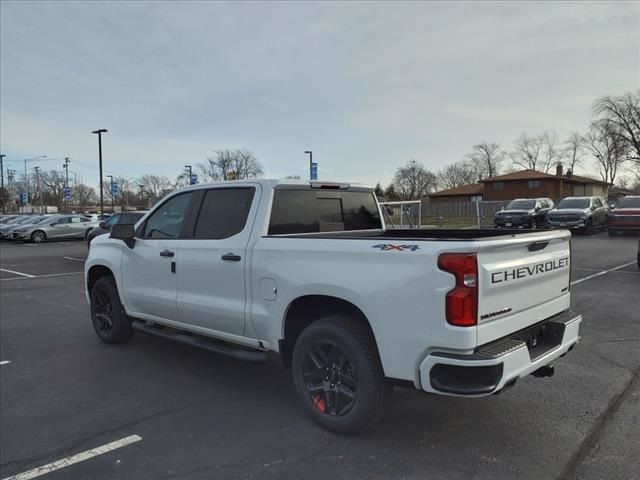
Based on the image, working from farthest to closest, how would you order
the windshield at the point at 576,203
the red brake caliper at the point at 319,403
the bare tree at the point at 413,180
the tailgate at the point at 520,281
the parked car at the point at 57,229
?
1. the bare tree at the point at 413,180
2. the parked car at the point at 57,229
3. the windshield at the point at 576,203
4. the red brake caliper at the point at 319,403
5. the tailgate at the point at 520,281

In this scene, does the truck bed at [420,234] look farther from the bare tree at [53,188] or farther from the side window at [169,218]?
the bare tree at [53,188]

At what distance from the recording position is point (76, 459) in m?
3.31

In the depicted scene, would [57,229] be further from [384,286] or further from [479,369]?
[479,369]

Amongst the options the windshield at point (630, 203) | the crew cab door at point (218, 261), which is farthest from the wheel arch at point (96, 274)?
the windshield at point (630, 203)

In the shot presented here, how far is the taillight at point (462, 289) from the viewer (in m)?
2.84

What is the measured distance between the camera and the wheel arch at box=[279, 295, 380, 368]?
352cm

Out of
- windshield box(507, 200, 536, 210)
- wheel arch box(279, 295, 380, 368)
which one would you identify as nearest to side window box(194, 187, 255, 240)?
wheel arch box(279, 295, 380, 368)

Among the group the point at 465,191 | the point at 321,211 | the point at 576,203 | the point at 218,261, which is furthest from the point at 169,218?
the point at 465,191

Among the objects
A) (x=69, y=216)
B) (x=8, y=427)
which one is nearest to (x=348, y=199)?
(x=8, y=427)

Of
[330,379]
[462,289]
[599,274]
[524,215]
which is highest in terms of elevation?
[524,215]

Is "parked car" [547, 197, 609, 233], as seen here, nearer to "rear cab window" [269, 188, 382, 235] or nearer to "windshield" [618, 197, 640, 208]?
"windshield" [618, 197, 640, 208]

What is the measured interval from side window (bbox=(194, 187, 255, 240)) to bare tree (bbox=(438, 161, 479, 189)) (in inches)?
3732

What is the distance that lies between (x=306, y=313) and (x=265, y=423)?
2.93ft

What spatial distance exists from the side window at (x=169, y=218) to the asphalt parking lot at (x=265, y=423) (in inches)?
55.5
